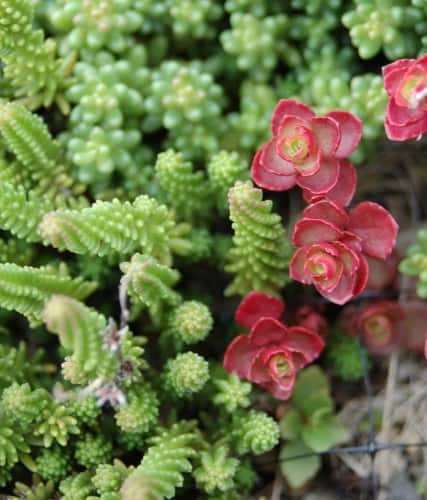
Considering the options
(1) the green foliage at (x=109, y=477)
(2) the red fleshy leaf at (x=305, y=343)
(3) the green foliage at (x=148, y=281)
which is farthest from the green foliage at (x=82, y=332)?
(2) the red fleshy leaf at (x=305, y=343)

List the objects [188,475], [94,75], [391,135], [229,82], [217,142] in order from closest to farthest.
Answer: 1. [391,135]
2. [188,475]
3. [94,75]
4. [217,142]
5. [229,82]

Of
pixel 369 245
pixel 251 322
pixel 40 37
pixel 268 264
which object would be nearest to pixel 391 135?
pixel 369 245

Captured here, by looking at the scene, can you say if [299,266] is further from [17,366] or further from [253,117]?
[17,366]

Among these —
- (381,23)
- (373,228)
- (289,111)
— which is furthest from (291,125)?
(381,23)

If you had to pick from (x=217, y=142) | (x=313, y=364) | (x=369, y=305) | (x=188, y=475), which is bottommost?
(x=188, y=475)

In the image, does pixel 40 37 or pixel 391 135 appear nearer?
pixel 391 135

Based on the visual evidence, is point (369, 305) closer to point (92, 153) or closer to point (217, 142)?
point (217, 142)

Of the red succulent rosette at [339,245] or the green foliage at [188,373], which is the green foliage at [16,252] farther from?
the red succulent rosette at [339,245]
